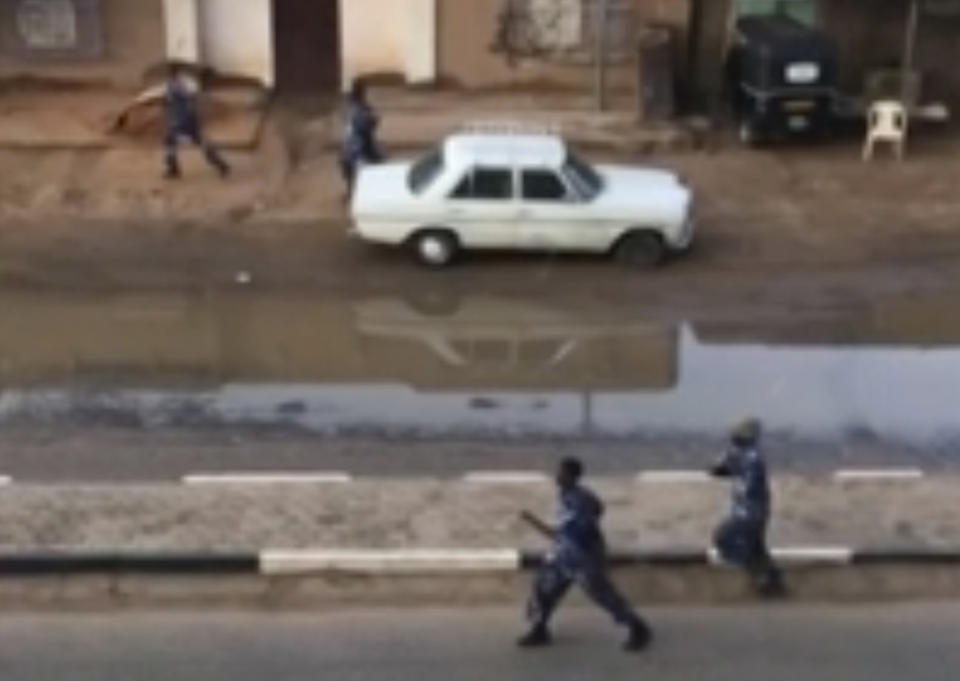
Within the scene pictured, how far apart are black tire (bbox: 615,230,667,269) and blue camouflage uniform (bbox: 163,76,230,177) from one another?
524cm

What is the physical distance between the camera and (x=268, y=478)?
49.1 feet

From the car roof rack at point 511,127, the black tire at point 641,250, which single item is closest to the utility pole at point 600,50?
the car roof rack at point 511,127

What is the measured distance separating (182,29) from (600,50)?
5.38 m

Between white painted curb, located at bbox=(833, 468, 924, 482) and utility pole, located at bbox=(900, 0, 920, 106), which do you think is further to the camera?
utility pole, located at bbox=(900, 0, 920, 106)

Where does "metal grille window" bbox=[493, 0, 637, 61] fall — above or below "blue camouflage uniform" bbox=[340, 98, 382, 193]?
above

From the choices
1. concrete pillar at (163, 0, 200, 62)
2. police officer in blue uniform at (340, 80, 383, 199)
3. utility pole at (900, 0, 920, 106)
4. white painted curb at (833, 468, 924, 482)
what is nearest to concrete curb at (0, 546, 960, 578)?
white painted curb at (833, 468, 924, 482)

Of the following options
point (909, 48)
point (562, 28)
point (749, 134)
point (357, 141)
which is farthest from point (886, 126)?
point (357, 141)

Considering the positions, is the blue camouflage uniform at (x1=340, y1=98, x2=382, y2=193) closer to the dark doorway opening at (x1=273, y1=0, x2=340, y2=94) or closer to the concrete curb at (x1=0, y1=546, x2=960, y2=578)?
the dark doorway opening at (x1=273, y1=0, x2=340, y2=94)

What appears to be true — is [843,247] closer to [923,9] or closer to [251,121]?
[923,9]

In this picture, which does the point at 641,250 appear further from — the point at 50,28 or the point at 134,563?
the point at 50,28

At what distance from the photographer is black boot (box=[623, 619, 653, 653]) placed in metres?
12.5

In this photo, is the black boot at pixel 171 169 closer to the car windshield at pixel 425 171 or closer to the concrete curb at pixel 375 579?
the car windshield at pixel 425 171

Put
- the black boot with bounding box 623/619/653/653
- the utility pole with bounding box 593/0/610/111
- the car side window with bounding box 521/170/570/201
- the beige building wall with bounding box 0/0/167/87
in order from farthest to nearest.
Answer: the beige building wall with bounding box 0/0/167/87 → the utility pole with bounding box 593/0/610/111 → the car side window with bounding box 521/170/570/201 → the black boot with bounding box 623/619/653/653

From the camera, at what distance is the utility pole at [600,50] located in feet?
79.5
